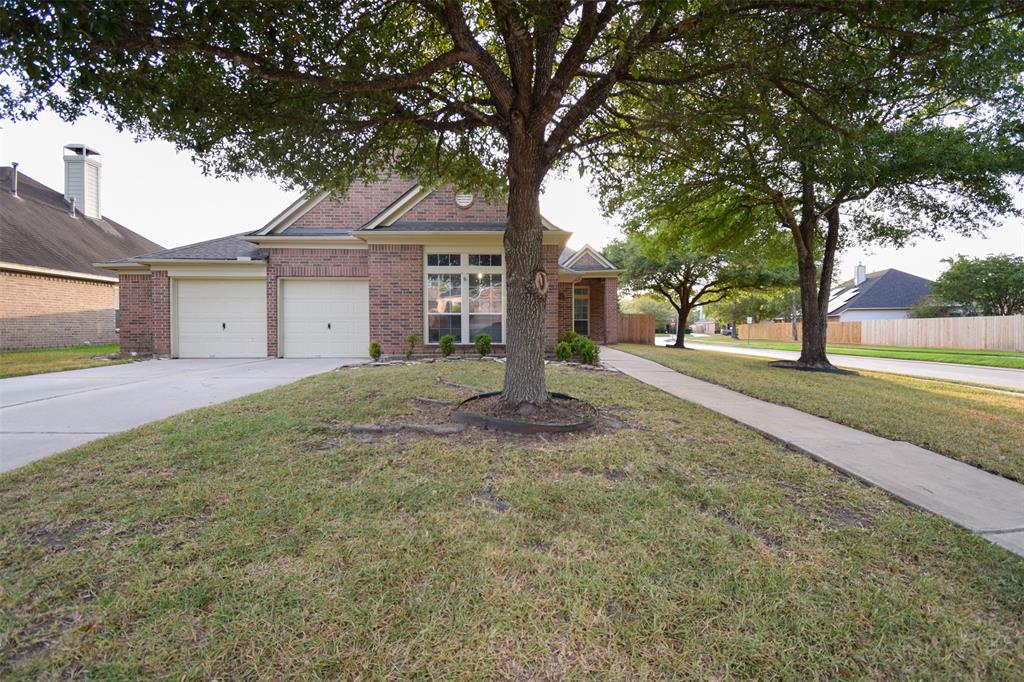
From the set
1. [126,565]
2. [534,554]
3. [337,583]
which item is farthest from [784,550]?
[126,565]

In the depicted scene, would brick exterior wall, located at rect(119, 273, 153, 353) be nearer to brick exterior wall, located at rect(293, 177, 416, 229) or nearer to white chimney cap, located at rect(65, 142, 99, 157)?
brick exterior wall, located at rect(293, 177, 416, 229)

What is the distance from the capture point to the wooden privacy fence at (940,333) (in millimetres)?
19219

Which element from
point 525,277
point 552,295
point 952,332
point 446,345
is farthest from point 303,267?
point 952,332

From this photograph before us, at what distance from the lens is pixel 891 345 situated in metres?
25.4

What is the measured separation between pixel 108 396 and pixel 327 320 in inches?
232

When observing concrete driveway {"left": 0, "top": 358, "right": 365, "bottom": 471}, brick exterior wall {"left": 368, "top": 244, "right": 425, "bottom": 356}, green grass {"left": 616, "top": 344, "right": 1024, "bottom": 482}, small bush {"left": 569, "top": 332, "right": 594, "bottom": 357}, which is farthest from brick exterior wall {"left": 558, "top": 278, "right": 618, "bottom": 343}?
concrete driveway {"left": 0, "top": 358, "right": 365, "bottom": 471}

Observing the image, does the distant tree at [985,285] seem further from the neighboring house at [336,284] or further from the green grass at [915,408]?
the neighboring house at [336,284]

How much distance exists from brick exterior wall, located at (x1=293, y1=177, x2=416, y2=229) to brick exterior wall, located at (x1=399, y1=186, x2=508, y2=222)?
129 centimetres

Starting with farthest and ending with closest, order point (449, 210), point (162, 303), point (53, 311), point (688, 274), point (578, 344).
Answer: point (688, 274), point (53, 311), point (162, 303), point (449, 210), point (578, 344)

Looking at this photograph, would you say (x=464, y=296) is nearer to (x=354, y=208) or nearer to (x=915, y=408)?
(x=354, y=208)

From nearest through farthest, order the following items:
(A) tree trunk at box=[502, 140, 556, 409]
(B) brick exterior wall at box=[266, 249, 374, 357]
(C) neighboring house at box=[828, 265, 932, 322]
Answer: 1. (A) tree trunk at box=[502, 140, 556, 409]
2. (B) brick exterior wall at box=[266, 249, 374, 357]
3. (C) neighboring house at box=[828, 265, 932, 322]

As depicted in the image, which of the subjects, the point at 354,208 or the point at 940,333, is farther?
the point at 940,333

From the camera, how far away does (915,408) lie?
582 cm

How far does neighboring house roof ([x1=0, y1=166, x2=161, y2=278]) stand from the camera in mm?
14836
